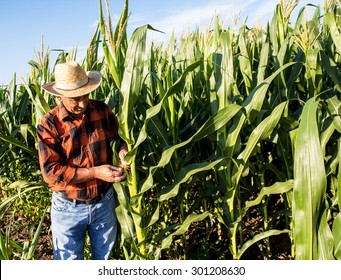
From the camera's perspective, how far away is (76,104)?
2053mm

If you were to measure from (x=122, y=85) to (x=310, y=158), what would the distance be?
1.06 meters

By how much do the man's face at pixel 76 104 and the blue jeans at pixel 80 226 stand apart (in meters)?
0.57

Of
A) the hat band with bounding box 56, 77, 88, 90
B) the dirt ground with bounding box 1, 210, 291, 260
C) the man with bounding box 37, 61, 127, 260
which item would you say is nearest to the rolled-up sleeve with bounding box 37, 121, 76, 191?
the man with bounding box 37, 61, 127, 260

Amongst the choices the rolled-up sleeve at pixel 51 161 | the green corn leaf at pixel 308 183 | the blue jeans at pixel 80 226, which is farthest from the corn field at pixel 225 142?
the rolled-up sleeve at pixel 51 161

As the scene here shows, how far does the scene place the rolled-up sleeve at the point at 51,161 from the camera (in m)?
2.05

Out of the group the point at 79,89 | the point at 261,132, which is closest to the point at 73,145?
the point at 79,89

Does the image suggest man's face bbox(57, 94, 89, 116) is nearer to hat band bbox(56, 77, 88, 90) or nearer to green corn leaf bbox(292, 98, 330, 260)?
hat band bbox(56, 77, 88, 90)

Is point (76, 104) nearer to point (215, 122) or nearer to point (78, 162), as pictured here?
point (78, 162)

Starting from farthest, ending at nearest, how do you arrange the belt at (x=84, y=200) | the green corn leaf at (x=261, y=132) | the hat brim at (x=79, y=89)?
the belt at (x=84, y=200)
the green corn leaf at (x=261, y=132)
the hat brim at (x=79, y=89)

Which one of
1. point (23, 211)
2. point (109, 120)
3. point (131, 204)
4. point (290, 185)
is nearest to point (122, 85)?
point (109, 120)

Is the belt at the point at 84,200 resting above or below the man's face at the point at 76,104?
below

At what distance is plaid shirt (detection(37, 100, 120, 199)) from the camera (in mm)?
2066

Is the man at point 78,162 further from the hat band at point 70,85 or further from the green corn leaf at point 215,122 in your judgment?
the green corn leaf at point 215,122
